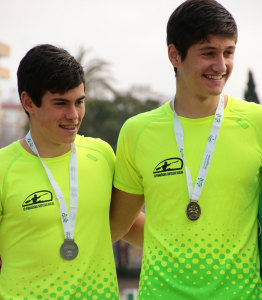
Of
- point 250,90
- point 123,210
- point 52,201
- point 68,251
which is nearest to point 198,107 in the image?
point 123,210

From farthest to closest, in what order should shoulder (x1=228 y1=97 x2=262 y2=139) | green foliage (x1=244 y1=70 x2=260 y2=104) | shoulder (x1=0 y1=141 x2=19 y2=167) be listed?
green foliage (x1=244 y1=70 x2=260 y2=104) → shoulder (x1=0 y1=141 x2=19 y2=167) → shoulder (x1=228 y1=97 x2=262 y2=139)

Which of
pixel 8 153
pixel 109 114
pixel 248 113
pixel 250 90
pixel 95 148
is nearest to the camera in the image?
pixel 248 113

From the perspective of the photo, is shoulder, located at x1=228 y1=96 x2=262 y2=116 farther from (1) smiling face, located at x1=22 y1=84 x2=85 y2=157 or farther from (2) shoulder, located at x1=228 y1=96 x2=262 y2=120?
(1) smiling face, located at x1=22 y1=84 x2=85 y2=157

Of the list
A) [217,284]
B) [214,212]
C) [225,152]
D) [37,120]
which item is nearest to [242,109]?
[225,152]

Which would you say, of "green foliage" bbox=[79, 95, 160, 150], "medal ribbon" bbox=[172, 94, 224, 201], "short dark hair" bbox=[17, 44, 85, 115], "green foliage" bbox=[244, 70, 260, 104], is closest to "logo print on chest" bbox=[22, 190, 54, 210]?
"short dark hair" bbox=[17, 44, 85, 115]

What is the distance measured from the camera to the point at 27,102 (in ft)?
13.3

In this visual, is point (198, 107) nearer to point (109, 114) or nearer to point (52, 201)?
point (52, 201)


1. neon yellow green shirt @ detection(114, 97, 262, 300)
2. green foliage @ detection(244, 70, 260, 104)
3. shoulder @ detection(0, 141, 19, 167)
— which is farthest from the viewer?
green foliage @ detection(244, 70, 260, 104)

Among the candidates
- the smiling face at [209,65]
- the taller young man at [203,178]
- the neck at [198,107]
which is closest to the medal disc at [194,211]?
the taller young man at [203,178]

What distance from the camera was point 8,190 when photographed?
382 centimetres

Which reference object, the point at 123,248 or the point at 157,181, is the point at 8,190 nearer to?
the point at 157,181

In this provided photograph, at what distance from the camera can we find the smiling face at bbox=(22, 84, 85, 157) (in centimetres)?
388

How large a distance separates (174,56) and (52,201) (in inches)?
47.6

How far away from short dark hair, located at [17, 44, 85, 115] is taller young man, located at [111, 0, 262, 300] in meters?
0.65
